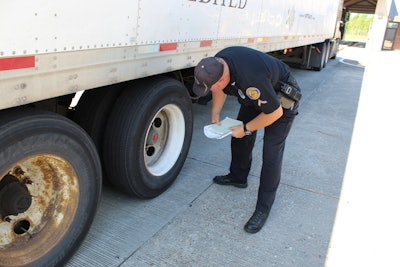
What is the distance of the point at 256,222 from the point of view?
3277 millimetres

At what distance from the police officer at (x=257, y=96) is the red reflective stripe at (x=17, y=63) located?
1049 mm

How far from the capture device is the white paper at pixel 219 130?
2.99 meters

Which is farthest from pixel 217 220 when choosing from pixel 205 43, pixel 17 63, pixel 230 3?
pixel 230 3

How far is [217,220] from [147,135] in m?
0.96

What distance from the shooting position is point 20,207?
7.59ft

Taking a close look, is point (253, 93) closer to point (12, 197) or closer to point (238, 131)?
point (238, 131)

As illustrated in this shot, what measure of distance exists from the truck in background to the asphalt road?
0.25 m

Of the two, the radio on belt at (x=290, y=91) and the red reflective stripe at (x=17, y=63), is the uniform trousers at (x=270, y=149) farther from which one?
the red reflective stripe at (x=17, y=63)

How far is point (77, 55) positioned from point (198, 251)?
1.67 m

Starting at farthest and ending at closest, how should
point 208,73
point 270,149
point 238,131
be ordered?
point 270,149
point 238,131
point 208,73

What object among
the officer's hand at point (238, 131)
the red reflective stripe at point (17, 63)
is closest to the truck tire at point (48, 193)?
the red reflective stripe at point (17, 63)

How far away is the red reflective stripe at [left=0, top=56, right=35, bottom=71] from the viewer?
5.85 ft

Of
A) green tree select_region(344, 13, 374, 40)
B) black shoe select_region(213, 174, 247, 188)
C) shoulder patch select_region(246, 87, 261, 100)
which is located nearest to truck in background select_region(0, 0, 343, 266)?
black shoe select_region(213, 174, 247, 188)

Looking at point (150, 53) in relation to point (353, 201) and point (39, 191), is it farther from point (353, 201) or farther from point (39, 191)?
point (353, 201)
